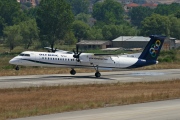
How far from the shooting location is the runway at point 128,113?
32.4 m

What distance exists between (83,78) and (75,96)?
55.2 feet

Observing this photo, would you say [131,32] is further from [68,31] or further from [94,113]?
[94,113]

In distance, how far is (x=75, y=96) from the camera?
1806 inches

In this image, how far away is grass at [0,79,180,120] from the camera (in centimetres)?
3703

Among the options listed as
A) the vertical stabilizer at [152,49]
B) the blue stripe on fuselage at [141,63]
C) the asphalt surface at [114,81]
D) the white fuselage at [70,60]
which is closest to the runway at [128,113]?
the asphalt surface at [114,81]

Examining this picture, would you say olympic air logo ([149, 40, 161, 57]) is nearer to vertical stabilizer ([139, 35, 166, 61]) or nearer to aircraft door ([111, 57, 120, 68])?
vertical stabilizer ([139, 35, 166, 61])

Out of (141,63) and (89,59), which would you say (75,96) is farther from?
(141,63)

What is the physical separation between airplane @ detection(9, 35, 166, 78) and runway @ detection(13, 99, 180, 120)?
86.5 feet

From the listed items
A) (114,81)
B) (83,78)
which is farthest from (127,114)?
(83,78)

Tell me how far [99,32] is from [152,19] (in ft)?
68.8

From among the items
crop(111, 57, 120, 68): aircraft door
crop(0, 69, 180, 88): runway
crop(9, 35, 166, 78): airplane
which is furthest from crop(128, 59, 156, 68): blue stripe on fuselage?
crop(111, 57, 120, 68): aircraft door

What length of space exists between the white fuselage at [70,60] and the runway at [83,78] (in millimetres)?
1322

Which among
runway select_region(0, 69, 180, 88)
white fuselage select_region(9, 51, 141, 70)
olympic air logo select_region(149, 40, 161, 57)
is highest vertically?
olympic air logo select_region(149, 40, 161, 57)

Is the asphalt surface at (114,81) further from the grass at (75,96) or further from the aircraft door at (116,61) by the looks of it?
the grass at (75,96)
